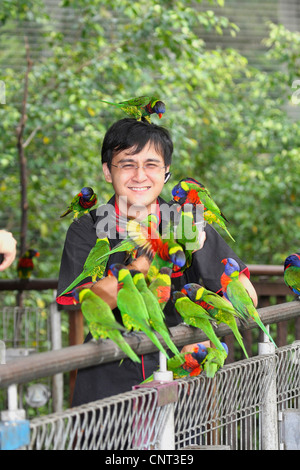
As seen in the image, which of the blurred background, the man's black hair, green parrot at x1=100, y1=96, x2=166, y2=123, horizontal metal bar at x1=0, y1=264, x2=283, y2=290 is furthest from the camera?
the blurred background

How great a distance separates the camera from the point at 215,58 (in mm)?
4824

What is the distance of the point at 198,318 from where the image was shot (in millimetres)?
1306

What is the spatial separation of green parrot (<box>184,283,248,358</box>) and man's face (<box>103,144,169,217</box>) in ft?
0.91

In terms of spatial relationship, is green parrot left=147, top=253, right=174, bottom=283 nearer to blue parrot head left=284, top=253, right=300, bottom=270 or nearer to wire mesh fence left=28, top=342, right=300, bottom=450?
wire mesh fence left=28, top=342, right=300, bottom=450

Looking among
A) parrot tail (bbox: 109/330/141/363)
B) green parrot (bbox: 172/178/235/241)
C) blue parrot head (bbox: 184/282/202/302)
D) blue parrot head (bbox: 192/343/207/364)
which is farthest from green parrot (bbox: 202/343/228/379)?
green parrot (bbox: 172/178/235/241)

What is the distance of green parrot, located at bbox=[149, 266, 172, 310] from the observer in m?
1.25

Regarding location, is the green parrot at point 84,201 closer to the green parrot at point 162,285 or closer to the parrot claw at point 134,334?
the green parrot at point 162,285

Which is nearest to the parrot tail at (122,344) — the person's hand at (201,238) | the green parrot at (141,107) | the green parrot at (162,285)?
the green parrot at (162,285)

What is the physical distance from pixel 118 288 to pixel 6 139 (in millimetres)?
3019

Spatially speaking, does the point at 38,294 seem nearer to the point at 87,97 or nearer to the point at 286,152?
the point at 87,97

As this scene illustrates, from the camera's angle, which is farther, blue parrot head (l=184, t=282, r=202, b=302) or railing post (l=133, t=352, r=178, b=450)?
blue parrot head (l=184, t=282, r=202, b=302)

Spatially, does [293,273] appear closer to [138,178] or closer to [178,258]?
[138,178]

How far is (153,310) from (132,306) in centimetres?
4

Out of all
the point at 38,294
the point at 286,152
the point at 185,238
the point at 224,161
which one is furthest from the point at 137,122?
the point at 224,161
